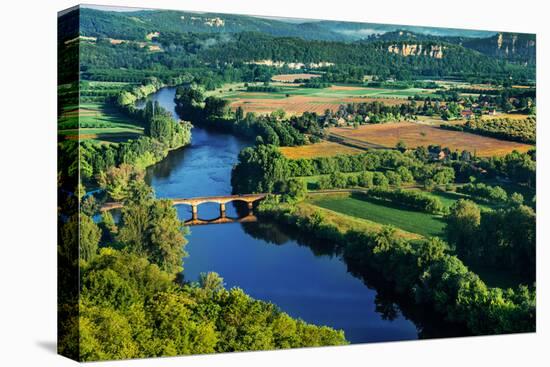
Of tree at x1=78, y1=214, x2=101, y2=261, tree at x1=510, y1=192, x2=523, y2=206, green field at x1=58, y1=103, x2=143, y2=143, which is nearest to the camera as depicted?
tree at x1=78, y1=214, x2=101, y2=261

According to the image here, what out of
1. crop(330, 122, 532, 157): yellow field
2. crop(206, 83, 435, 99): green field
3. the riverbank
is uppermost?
crop(206, 83, 435, 99): green field

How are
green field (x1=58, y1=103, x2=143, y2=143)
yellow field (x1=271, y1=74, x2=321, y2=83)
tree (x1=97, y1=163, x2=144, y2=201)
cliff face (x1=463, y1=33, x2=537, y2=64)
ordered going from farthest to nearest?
cliff face (x1=463, y1=33, x2=537, y2=64), yellow field (x1=271, y1=74, x2=321, y2=83), tree (x1=97, y1=163, x2=144, y2=201), green field (x1=58, y1=103, x2=143, y2=143)

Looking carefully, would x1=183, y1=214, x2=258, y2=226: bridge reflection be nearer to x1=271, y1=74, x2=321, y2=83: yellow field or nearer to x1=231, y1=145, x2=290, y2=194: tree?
x1=231, y1=145, x2=290, y2=194: tree

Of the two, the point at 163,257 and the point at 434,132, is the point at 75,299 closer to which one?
the point at 163,257

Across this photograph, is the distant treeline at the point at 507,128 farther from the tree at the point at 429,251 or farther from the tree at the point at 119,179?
the tree at the point at 119,179

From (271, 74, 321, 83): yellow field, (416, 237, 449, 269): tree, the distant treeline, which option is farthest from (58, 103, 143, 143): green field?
the distant treeline

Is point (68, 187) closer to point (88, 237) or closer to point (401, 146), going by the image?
point (88, 237)

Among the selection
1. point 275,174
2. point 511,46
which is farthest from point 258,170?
point 511,46
